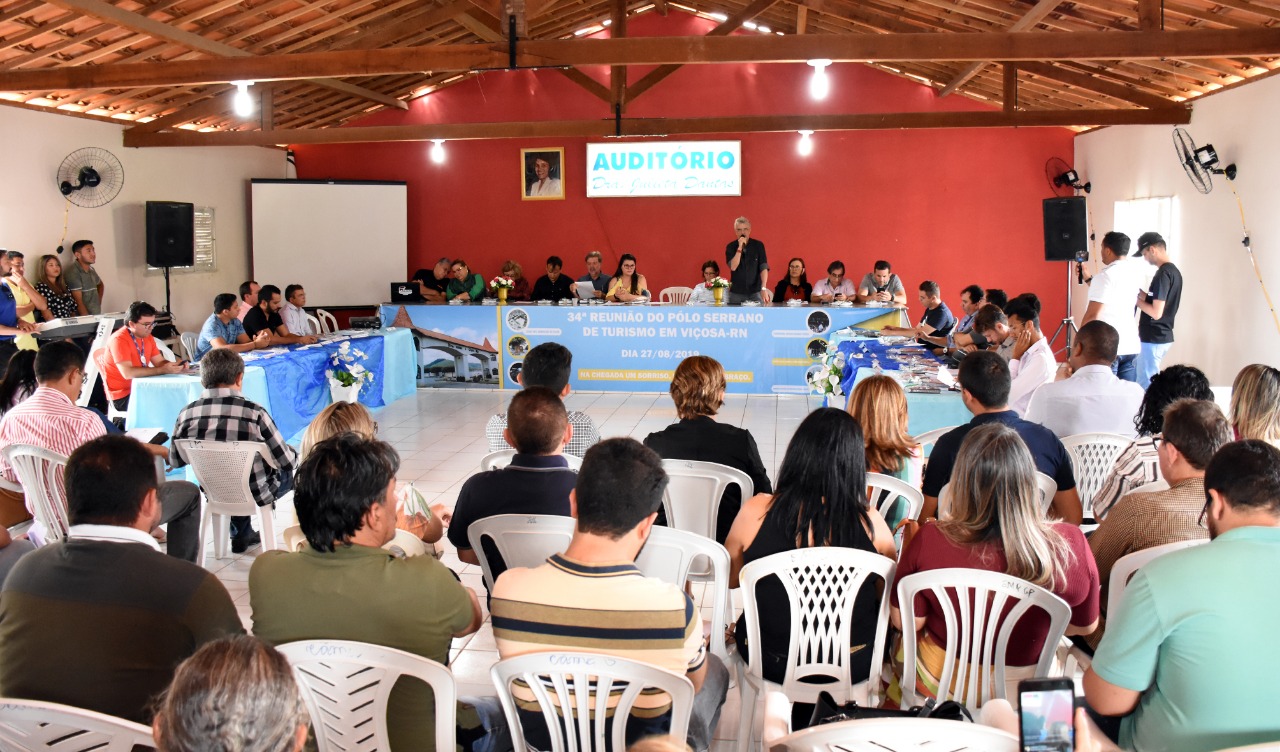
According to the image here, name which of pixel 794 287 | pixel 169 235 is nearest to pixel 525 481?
pixel 794 287

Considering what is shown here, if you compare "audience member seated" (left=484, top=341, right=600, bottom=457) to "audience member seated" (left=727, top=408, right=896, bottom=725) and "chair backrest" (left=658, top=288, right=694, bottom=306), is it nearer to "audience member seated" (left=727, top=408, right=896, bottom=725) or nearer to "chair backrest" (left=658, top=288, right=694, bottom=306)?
"audience member seated" (left=727, top=408, right=896, bottom=725)

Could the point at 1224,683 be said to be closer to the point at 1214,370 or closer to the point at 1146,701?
the point at 1146,701

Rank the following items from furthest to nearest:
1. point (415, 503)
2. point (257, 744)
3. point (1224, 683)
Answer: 1. point (415, 503)
2. point (1224, 683)
3. point (257, 744)

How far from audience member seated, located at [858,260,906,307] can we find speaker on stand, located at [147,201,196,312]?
681 cm

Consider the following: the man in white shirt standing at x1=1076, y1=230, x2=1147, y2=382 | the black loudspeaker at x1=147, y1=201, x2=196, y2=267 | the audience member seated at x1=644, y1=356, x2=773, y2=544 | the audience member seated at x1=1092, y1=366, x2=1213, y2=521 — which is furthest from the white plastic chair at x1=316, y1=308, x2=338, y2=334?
the audience member seated at x1=1092, y1=366, x2=1213, y2=521

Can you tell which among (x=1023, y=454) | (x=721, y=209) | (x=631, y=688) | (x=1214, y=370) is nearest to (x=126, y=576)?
(x=631, y=688)

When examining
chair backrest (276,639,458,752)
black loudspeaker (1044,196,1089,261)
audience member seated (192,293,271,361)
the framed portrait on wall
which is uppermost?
the framed portrait on wall

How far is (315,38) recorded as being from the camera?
9.12m

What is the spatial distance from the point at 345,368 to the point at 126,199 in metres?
4.12

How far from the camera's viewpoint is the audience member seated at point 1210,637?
1588 mm

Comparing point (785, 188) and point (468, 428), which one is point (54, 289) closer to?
point (468, 428)

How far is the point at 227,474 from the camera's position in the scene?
400cm

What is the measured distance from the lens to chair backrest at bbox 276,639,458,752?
1703mm

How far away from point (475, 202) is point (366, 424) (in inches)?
371
